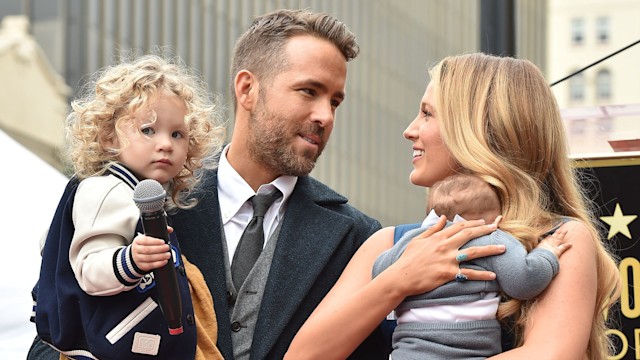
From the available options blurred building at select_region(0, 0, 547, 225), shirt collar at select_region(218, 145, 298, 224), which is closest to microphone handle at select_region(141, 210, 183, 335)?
shirt collar at select_region(218, 145, 298, 224)

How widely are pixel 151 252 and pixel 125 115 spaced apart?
2.45 ft

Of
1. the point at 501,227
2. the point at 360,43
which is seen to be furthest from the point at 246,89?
the point at 360,43

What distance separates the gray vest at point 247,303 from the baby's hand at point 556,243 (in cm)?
118

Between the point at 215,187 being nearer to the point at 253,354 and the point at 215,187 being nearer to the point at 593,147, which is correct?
the point at 253,354

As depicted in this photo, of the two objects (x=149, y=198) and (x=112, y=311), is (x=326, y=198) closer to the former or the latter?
(x=112, y=311)

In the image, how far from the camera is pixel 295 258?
192 inches

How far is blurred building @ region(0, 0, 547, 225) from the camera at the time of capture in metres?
29.6

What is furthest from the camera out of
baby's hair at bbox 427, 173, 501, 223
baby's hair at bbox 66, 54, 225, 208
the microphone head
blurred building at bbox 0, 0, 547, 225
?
blurred building at bbox 0, 0, 547, 225

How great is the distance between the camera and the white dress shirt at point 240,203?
5027mm

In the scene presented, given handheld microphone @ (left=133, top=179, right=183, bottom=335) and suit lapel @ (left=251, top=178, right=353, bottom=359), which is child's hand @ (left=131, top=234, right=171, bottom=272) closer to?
handheld microphone @ (left=133, top=179, right=183, bottom=335)

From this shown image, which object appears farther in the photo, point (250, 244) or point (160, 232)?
point (250, 244)

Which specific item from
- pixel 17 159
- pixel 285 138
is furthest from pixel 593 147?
pixel 17 159

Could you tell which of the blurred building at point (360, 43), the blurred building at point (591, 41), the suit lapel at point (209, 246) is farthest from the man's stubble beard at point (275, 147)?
the blurred building at point (591, 41)

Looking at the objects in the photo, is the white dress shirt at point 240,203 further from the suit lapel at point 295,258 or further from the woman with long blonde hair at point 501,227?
the woman with long blonde hair at point 501,227
